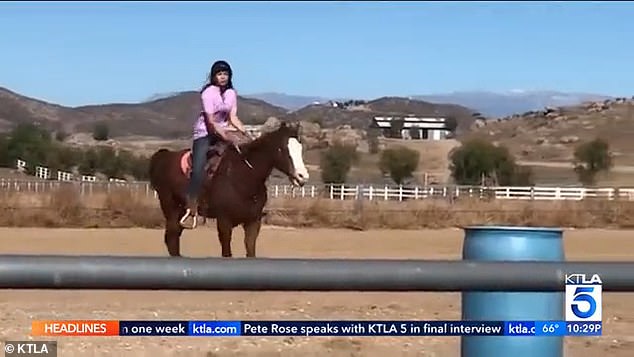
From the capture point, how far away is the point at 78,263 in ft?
16.6

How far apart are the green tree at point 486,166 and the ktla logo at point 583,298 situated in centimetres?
5359

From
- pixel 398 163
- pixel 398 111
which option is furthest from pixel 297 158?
pixel 398 111

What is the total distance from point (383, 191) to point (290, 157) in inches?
1106

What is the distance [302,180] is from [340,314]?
1919 mm

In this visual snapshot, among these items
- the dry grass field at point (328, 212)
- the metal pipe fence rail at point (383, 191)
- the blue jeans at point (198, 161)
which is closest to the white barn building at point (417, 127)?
the metal pipe fence rail at point (383, 191)

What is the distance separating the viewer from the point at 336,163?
197 ft

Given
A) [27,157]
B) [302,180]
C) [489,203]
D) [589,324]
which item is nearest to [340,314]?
[302,180]

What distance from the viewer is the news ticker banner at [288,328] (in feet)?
18.8

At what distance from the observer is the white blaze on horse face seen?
12.9 metres

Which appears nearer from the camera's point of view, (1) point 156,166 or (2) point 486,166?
(1) point 156,166

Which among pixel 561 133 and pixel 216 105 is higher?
pixel 561 133

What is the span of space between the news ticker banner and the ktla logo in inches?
3.6

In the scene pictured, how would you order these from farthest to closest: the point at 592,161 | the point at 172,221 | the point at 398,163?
the point at 398,163 < the point at 592,161 < the point at 172,221

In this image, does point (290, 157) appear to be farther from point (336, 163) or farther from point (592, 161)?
point (592, 161)
